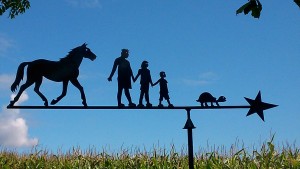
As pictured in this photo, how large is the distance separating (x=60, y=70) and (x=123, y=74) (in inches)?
30.5

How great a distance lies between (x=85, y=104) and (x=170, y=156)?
4.67 meters

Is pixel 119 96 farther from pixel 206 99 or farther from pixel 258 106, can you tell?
pixel 258 106

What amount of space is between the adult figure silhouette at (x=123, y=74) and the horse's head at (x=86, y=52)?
0.30 metres

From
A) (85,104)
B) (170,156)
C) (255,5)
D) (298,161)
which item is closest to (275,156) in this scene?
(298,161)

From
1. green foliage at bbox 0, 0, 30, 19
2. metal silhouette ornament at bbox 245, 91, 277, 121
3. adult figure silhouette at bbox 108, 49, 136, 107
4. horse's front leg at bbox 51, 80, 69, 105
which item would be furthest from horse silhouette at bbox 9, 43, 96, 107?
green foliage at bbox 0, 0, 30, 19

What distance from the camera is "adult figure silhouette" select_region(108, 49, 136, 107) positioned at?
18.9 feet

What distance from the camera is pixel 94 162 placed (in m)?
10.0

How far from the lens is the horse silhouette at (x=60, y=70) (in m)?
5.63

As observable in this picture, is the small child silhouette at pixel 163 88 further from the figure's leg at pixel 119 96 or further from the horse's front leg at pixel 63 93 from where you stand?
A: the horse's front leg at pixel 63 93

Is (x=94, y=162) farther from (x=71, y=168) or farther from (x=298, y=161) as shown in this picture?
(x=298, y=161)

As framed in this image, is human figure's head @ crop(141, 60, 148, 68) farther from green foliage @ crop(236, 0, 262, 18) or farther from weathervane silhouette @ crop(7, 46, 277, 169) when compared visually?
green foliage @ crop(236, 0, 262, 18)

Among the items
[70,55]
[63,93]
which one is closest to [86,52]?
[70,55]

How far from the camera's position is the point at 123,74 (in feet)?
19.1

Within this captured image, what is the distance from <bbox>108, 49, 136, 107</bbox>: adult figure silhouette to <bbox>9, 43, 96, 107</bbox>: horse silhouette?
317mm
